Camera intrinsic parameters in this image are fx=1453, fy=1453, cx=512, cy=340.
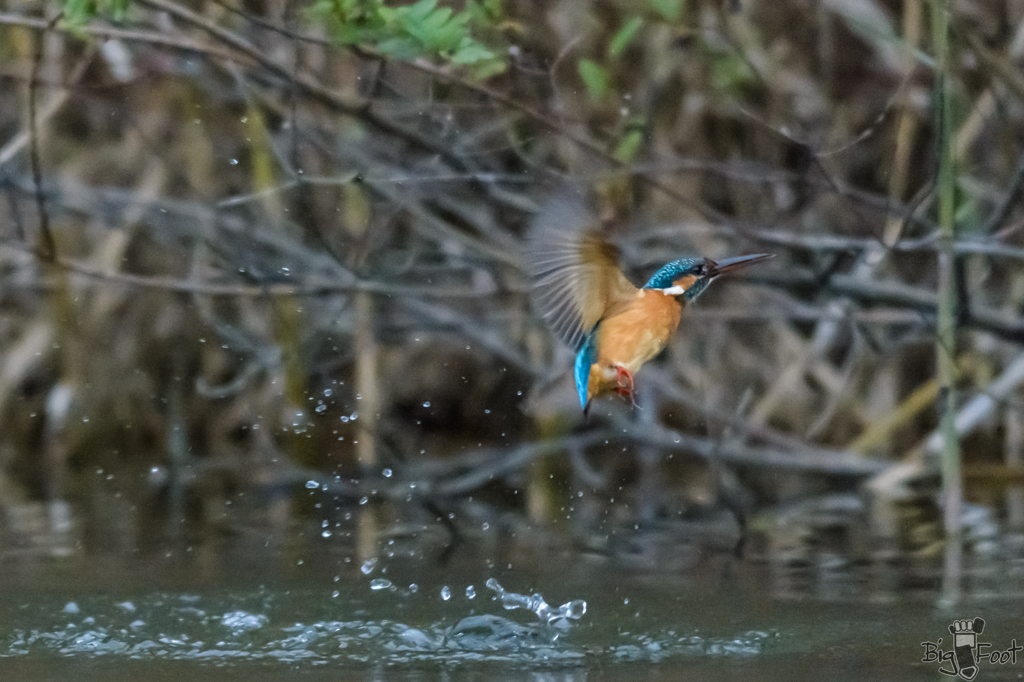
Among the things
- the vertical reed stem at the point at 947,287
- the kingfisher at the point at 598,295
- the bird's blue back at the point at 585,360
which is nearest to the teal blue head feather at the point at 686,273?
the kingfisher at the point at 598,295

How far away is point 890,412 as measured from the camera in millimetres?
5094

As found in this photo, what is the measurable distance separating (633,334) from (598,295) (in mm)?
99

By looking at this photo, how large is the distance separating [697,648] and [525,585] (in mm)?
748

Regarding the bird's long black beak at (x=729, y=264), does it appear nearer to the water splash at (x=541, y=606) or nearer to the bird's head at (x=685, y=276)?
the bird's head at (x=685, y=276)

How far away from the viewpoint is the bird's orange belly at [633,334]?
8.10 feet

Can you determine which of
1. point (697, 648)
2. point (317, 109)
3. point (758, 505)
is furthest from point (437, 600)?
point (317, 109)

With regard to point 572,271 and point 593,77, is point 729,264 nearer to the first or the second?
point 572,271

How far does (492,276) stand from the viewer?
4.62 m

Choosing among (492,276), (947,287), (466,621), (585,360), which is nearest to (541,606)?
(466,621)

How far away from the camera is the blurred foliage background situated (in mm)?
4062

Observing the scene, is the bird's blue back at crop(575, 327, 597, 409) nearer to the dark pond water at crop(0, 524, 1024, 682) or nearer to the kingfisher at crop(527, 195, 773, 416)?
the kingfisher at crop(527, 195, 773, 416)

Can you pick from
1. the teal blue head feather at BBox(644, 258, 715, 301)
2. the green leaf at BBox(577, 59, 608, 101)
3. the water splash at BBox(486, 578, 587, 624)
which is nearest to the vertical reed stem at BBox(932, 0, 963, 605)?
the green leaf at BBox(577, 59, 608, 101)

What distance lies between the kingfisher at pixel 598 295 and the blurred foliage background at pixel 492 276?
1.10 m

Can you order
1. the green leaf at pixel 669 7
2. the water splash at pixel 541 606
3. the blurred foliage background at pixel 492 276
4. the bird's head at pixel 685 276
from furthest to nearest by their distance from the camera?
the blurred foliage background at pixel 492 276 → the green leaf at pixel 669 7 → the water splash at pixel 541 606 → the bird's head at pixel 685 276
